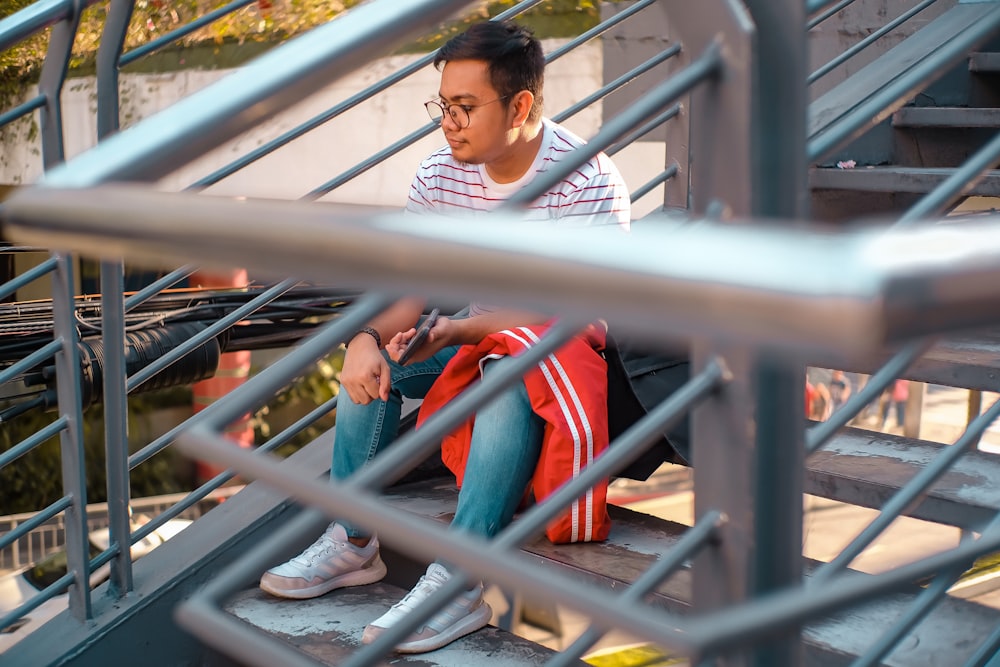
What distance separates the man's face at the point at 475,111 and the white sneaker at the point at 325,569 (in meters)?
0.68

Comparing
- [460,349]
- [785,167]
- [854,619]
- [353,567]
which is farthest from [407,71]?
[785,167]

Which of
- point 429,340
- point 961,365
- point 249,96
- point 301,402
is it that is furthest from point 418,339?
point 301,402

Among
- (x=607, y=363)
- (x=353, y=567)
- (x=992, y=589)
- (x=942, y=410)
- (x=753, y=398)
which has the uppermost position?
(x=753, y=398)

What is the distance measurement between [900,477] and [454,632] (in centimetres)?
70

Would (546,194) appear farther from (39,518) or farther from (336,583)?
(39,518)

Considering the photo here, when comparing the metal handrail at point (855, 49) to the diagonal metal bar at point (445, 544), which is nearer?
the diagonal metal bar at point (445, 544)

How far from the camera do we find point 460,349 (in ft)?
5.96

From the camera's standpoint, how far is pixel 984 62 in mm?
2482

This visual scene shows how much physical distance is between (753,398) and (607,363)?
1050 millimetres

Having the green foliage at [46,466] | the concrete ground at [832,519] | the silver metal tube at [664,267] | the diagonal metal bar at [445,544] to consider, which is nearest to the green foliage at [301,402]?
the green foliage at [46,466]

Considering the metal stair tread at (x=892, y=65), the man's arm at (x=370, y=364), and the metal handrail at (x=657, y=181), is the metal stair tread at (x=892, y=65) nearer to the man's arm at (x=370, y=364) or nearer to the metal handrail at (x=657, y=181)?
the metal handrail at (x=657, y=181)

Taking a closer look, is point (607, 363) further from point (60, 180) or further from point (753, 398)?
point (60, 180)

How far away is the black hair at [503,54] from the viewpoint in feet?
5.94

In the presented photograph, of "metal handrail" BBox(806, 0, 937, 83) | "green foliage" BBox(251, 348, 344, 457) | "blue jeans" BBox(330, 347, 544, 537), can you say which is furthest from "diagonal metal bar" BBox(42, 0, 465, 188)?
"green foliage" BBox(251, 348, 344, 457)
